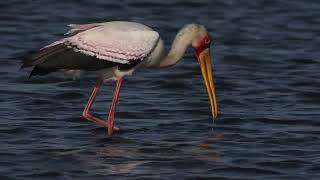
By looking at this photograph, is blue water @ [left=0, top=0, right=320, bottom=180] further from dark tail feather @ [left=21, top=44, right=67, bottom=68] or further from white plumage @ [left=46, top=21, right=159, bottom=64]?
white plumage @ [left=46, top=21, right=159, bottom=64]

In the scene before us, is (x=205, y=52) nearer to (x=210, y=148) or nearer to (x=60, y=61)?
(x=210, y=148)

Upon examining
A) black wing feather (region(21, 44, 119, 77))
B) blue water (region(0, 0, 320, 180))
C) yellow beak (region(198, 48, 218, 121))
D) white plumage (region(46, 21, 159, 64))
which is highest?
white plumage (region(46, 21, 159, 64))

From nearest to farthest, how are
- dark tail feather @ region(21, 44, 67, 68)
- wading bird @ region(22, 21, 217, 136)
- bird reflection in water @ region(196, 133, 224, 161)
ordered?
bird reflection in water @ region(196, 133, 224, 161) → dark tail feather @ region(21, 44, 67, 68) → wading bird @ region(22, 21, 217, 136)

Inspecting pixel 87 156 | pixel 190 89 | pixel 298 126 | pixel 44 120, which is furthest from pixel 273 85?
pixel 87 156

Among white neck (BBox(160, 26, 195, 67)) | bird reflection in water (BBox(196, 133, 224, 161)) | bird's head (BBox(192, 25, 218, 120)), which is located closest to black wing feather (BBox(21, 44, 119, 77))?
white neck (BBox(160, 26, 195, 67))

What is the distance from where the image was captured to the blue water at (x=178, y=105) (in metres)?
12.0

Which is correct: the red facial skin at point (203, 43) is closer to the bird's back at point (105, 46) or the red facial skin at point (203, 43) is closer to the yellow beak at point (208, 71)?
the yellow beak at point (208, 71)

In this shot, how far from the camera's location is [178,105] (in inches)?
603

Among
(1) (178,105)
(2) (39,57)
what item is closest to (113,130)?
(2) (39,57)

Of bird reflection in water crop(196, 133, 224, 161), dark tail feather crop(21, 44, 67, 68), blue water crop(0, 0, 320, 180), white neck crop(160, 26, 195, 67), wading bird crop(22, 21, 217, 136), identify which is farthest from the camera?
white neck crop(160, 26, 195, 67)

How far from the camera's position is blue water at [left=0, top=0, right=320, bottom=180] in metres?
12.0

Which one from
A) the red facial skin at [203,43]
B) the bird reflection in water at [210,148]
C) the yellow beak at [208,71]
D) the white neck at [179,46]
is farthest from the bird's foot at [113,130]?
the red facial skin at [203,43]

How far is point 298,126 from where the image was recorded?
14.1m

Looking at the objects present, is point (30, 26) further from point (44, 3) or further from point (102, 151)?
point (102, 151)
